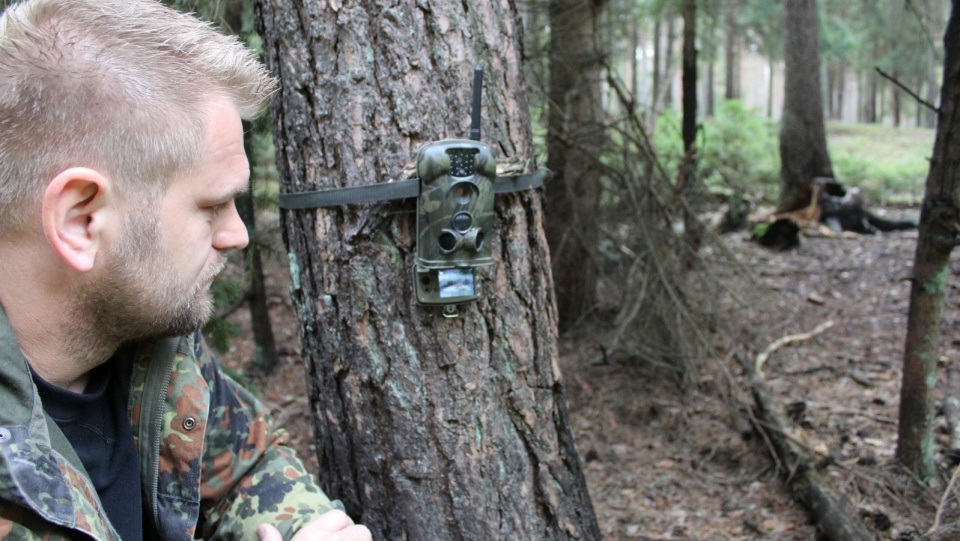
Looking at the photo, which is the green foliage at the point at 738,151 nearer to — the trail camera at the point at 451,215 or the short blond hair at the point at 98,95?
the trail camera at the point at 451,215

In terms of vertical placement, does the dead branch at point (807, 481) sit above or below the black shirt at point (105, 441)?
below

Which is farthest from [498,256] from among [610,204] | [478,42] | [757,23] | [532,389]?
[757,23]

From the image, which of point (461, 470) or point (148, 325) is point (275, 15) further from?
point (461, 470)

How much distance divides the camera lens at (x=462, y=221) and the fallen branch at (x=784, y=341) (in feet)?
9.86

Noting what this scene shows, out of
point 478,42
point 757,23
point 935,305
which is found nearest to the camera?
point 478,42

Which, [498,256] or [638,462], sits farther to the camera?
[638,462]

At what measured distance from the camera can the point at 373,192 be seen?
1.77m

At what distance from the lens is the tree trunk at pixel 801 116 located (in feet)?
31.5

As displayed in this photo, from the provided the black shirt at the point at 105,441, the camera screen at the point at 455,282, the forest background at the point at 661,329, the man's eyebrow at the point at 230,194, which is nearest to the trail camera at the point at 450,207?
the camera screen at the point at 455,282

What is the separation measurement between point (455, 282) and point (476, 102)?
45 centimetres

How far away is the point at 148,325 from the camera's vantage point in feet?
4.92

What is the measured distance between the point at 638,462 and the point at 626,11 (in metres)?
4.29

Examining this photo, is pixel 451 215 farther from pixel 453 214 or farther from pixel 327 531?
pixel 327 531

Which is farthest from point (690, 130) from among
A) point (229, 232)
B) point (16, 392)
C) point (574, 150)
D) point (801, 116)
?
point (16, 392)
